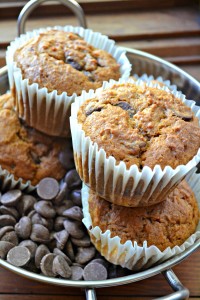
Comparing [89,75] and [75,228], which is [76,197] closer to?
[75,228]

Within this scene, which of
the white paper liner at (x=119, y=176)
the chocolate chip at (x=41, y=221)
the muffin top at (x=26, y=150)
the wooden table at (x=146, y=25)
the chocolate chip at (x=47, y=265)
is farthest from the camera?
the wooden table at (x=146, y=25)

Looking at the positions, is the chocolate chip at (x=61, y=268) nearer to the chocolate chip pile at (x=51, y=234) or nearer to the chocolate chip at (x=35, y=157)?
the chocolate chip pile at (x=51, y=234)

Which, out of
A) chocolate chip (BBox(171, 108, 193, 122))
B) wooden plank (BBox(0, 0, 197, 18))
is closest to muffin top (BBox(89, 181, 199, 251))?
chocolate chip (BBox(171, 108, 193, 122))

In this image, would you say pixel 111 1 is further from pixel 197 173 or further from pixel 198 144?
pixel 198 144

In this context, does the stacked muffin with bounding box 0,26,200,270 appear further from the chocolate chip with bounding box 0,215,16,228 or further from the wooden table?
the wooden table

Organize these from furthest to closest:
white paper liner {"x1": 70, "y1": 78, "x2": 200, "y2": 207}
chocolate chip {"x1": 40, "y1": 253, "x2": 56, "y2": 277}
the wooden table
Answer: the wooden table < chocolate chip {"x1": 40, "y1": 253, "x2": 56, "y2": 277} < white paper liner {"x1": 70, "y1": 78, "x2": 200, "y2": 207}

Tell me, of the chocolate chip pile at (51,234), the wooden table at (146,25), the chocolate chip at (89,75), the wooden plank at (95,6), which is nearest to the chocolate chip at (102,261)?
the chocolate chip pile at (51,234)
